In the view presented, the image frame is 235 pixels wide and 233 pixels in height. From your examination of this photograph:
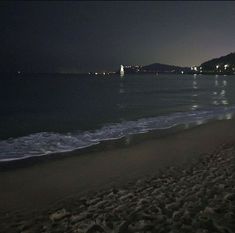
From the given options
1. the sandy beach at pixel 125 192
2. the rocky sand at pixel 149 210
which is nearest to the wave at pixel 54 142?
the sandy beach at pixel 125 192

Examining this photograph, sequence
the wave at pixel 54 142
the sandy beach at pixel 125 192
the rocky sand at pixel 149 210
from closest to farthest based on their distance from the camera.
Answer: the rocky sand at pixel 149 210, the sandy beach at pixel 125 192, the wave at pixel 54 142

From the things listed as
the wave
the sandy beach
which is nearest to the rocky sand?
the sandy beach

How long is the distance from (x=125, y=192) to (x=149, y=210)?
1565 mm

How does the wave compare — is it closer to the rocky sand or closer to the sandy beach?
the sandy beach

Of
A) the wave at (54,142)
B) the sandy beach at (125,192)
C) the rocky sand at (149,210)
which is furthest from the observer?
the wave at (54,142)

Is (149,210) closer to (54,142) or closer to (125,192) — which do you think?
(125,192)

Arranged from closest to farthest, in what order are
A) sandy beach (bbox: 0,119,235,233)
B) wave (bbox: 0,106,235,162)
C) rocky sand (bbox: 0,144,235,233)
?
rocky sand (bbox: 0,144,235,233), sandy beach (bbox: 0,119,235,233), wave (bbox: 0,106,235,162)

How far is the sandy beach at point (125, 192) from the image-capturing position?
6.45 m

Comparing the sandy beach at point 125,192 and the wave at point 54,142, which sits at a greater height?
the sandy beach at point 125,192

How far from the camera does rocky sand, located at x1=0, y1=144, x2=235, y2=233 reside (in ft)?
20.4

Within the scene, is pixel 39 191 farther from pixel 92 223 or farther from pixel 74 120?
pixel 74 120

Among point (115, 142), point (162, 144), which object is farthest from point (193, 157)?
point (115, 142)

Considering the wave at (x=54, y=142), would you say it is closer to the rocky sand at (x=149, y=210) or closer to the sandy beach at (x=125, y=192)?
the sandy beach at (x=125, y=192)

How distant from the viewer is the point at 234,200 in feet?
23.6
